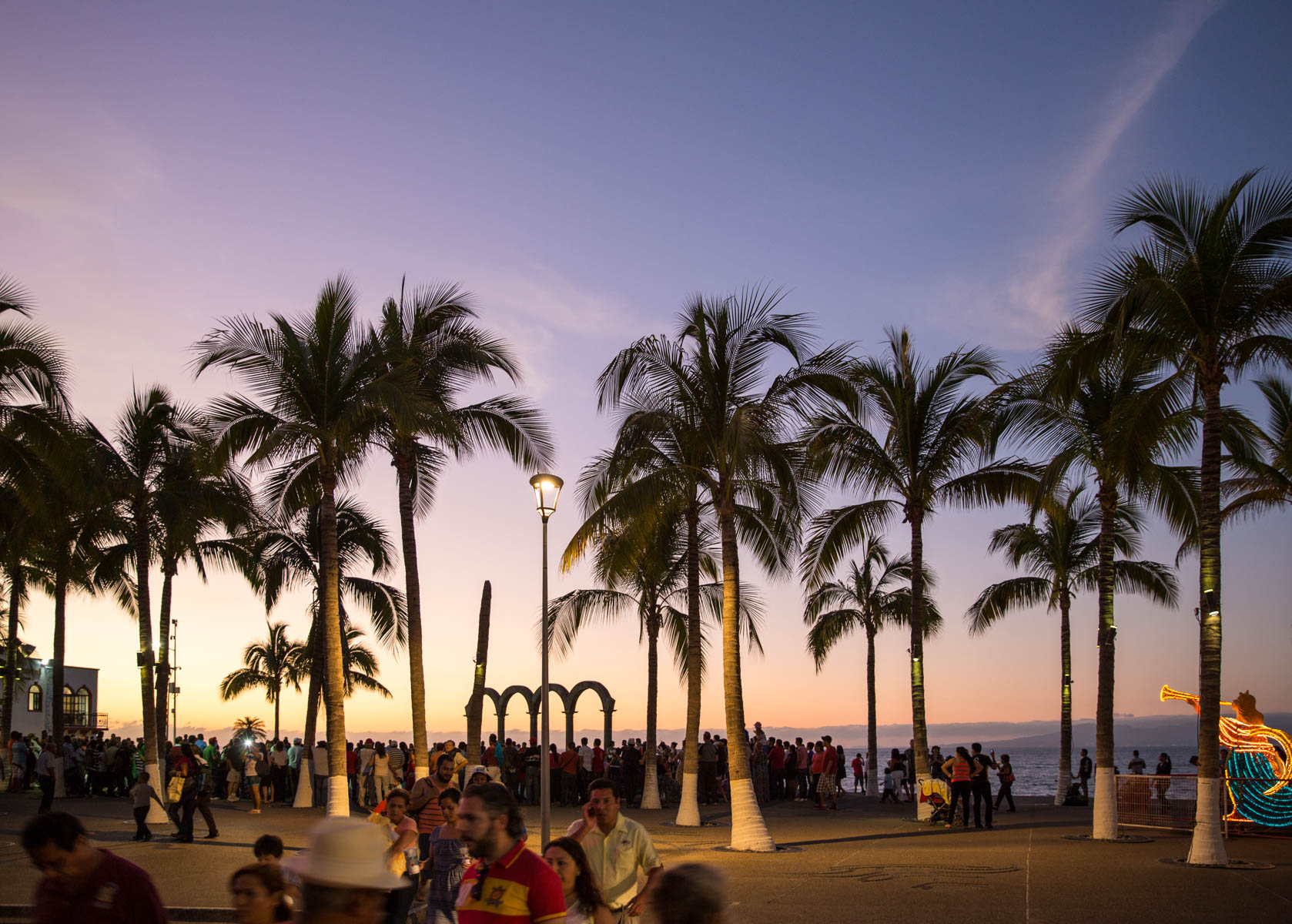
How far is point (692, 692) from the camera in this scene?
23.2 meters

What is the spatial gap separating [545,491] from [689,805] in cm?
1007

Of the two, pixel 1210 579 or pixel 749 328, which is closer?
pixel 1210 579

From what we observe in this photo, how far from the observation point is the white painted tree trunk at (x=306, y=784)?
2791cm

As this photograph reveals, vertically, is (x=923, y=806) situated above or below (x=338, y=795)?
below

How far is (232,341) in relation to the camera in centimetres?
1841

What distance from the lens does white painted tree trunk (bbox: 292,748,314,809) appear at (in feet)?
91.6

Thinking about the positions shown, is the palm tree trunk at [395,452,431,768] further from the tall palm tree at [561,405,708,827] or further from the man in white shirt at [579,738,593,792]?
the man in white shirt at [579,738,593,792]

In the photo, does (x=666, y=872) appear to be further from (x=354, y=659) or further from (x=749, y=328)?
(x=354, y=659)

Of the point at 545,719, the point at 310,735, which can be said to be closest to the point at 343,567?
the point at 310,735

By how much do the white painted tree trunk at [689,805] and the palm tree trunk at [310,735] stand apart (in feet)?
34.8

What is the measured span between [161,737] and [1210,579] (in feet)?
75.1

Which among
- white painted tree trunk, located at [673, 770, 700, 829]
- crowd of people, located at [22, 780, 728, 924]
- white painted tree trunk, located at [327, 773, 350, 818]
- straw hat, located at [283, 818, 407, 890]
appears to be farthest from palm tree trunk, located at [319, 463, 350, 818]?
straw hat, located at [283, 818, 407, 890]

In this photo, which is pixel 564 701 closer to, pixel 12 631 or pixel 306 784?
pixel 306 784

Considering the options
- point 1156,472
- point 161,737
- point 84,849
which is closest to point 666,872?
point 84,849
